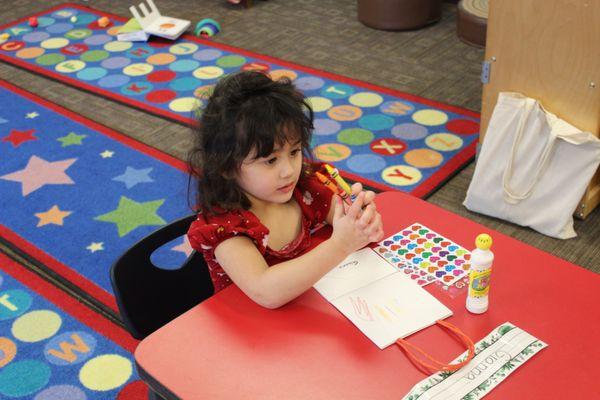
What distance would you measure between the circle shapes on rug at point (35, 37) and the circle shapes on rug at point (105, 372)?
2.72m

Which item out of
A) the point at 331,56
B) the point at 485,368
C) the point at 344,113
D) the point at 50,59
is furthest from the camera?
the point at 50,59

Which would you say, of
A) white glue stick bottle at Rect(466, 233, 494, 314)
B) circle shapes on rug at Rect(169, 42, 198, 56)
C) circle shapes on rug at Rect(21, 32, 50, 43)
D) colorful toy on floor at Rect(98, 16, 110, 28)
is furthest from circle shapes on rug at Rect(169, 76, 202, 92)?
white glue stick bottle at Rect(466, 233, 494, 314)

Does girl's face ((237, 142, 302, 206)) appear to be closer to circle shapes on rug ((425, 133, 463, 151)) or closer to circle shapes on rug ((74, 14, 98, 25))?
circle shapes on rug ((425, 133, 463, 151))

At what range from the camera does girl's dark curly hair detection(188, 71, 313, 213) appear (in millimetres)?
1169

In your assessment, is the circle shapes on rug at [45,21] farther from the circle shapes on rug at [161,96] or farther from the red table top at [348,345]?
the red table top at [348,345]

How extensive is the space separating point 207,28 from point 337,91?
3.52 feet

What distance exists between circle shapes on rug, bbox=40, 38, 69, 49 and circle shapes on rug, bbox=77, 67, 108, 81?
0.44 metres

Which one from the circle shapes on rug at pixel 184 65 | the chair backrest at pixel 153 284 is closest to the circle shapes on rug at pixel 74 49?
the circle shapes on rug at pixel 184 65

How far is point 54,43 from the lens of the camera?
392cm

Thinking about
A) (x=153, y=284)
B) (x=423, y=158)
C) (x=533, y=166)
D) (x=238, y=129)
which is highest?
(x=238, y=129)

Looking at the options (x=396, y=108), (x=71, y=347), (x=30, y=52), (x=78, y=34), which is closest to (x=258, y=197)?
(x=71, y=347)

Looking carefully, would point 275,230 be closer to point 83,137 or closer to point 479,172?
point 479,172

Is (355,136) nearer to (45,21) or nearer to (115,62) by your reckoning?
(115,62)

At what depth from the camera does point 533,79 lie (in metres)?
2.15
